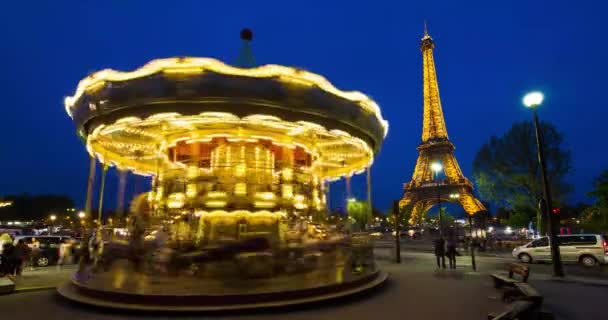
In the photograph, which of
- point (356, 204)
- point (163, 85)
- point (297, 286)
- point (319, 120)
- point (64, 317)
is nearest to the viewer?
point (64, 317)

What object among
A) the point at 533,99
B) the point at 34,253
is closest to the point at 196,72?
the point at 533,99

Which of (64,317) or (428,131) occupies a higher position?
(428,131)

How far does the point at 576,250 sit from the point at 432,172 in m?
45.5

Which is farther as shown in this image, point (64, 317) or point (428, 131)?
point (428, 131)

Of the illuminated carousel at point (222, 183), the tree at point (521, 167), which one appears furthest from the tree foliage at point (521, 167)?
the illuminated carousel at point (222, 183)

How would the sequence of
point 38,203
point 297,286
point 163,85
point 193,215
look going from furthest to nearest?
1. point 38,203
2. point 193,215
3. point 163,85
4. point 297,286

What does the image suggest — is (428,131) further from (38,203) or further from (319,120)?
(38,203)

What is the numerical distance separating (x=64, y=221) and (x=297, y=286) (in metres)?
70.0

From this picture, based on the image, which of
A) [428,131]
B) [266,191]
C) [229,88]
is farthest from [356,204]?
[229,88]

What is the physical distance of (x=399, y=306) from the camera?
7.50 meters

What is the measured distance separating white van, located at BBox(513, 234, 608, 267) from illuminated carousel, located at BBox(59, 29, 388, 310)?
29.0ft

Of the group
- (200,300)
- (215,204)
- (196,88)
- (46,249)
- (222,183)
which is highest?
(196,88)

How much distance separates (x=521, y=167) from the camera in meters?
25.6

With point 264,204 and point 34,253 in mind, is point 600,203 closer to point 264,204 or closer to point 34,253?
point 264,204
